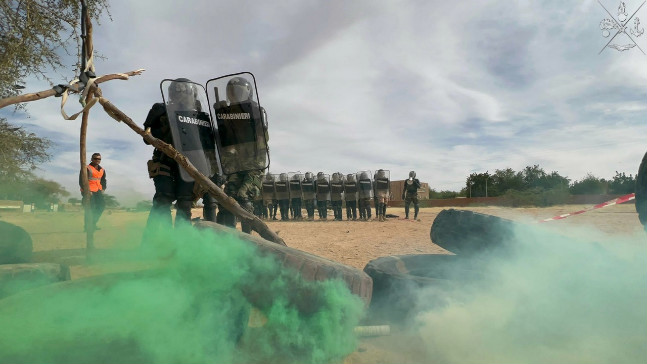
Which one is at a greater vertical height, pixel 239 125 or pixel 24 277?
pixel 239 125

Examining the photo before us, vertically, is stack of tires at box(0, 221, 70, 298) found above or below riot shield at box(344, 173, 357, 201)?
below

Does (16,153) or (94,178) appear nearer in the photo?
(94,178)

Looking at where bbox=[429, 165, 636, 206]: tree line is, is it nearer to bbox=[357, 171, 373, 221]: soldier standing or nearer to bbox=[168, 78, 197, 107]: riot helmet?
bbox=[357, 171, 373, 221]: soldier standing

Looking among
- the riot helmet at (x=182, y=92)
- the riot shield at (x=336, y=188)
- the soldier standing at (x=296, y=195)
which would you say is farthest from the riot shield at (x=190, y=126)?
the soldier standing at (x=296, y=195)

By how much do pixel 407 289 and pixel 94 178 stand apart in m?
6.07

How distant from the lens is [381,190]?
16.7 m

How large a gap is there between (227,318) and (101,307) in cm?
54

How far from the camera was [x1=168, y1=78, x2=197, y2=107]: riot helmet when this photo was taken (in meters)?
3.63

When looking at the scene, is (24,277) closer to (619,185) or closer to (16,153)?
(16,153)

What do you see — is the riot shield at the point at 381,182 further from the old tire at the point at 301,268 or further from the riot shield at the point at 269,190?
the old tire at the point at 301,268

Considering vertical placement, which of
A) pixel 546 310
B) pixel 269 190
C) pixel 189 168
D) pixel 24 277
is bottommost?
pixel 546 310

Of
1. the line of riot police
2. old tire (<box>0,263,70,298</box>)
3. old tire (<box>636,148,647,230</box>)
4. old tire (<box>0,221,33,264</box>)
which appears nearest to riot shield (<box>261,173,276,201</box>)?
the line of riot police

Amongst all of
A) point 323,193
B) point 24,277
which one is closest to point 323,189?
point 323,193

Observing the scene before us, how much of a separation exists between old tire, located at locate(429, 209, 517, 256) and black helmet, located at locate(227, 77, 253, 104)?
2163mm
